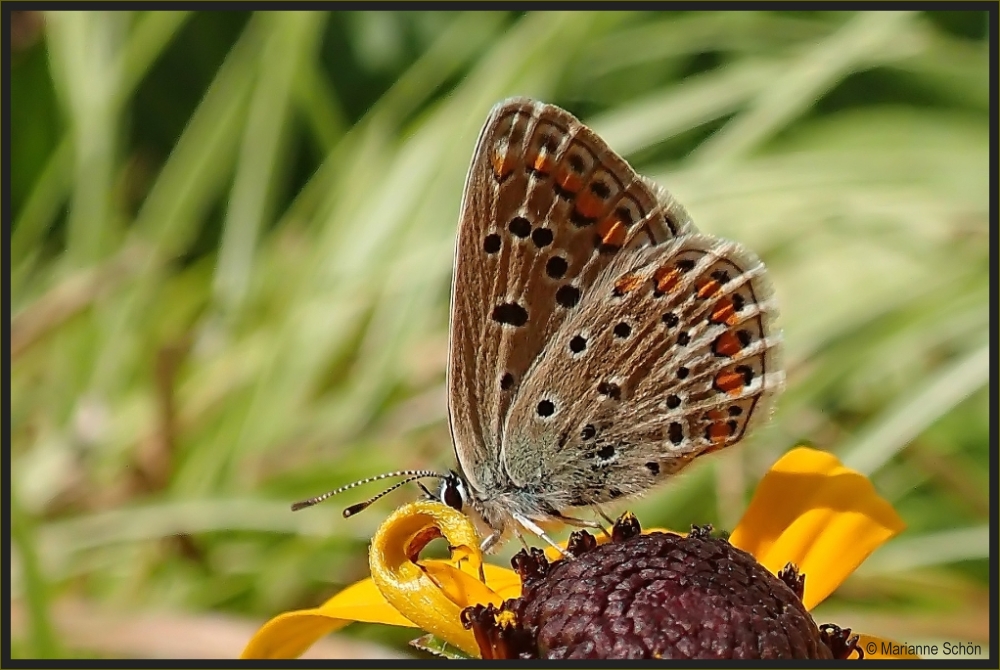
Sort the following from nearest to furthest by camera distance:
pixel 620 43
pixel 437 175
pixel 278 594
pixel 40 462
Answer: pixel 278 594, pixel 40 462, pixel 437 175, pixel 620 43

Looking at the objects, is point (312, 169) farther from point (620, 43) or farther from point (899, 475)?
point (899, 475)

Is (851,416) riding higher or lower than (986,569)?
higher

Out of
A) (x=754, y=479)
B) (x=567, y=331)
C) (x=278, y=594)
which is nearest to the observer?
(x=567, y=331)

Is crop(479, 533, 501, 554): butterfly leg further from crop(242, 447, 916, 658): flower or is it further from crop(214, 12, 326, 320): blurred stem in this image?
crop(214, 12, 326, 320): blurred stem

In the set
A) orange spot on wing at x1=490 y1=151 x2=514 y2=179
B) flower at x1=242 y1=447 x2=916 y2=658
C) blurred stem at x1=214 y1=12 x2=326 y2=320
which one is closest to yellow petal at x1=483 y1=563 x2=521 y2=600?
flower at x1=242 y1=447 x2=916 y2=658

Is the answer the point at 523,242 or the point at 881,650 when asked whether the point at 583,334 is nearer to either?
the point at 523,242

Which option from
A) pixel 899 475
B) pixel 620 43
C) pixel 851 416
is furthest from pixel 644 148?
pixel 899 475

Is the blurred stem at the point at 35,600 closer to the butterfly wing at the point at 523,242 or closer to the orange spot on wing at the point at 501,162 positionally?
the butterfly wing at the point at 523,242

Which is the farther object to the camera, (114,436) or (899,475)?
(114,436)
